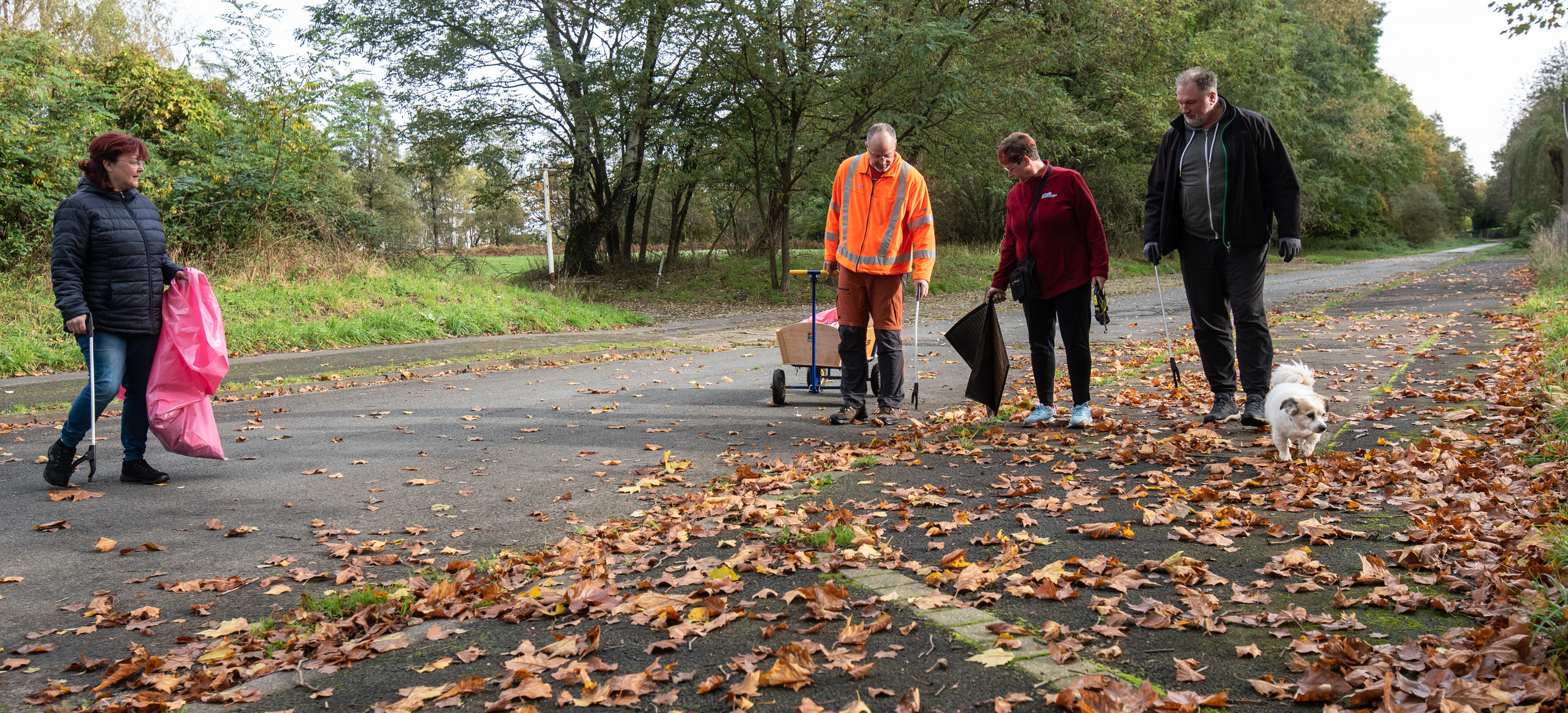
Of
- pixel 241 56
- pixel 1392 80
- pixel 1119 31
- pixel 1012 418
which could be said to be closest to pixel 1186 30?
pixel 1119 31

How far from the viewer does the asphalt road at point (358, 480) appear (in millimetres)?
4062

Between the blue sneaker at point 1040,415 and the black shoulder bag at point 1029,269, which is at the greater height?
the black shoulder bag at point 1029,269

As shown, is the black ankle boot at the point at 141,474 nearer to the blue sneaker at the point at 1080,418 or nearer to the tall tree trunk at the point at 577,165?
the blue sneaker at the point at 1080,418

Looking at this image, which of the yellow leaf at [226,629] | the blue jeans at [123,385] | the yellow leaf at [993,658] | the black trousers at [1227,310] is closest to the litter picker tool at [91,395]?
the blue jeans at [123,385]

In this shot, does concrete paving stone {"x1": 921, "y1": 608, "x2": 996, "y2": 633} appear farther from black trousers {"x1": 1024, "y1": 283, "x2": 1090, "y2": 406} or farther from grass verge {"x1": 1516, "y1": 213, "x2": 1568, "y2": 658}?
black trousers {"x1": 1024, "y1": 283, "x2": 1090, "y2": 406}

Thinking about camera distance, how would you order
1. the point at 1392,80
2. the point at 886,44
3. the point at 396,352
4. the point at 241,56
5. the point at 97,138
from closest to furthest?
the point at 97,138 → the point at 396,352 → the point at 241,56 → the point at 886,44 → the point at 1392,80

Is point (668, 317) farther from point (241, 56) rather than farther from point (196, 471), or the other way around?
point (196, 471)

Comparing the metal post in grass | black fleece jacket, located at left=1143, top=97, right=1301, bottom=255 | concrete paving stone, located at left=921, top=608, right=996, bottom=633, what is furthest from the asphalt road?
the metal post in grass

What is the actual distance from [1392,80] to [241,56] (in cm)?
7666

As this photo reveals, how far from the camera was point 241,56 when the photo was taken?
1791cm

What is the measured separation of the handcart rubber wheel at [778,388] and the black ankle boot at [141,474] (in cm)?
448

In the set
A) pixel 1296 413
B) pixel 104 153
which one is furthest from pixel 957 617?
pixel 104 153

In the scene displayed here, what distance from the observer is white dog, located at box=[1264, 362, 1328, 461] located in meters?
5.18

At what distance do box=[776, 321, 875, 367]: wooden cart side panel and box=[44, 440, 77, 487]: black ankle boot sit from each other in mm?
4986
